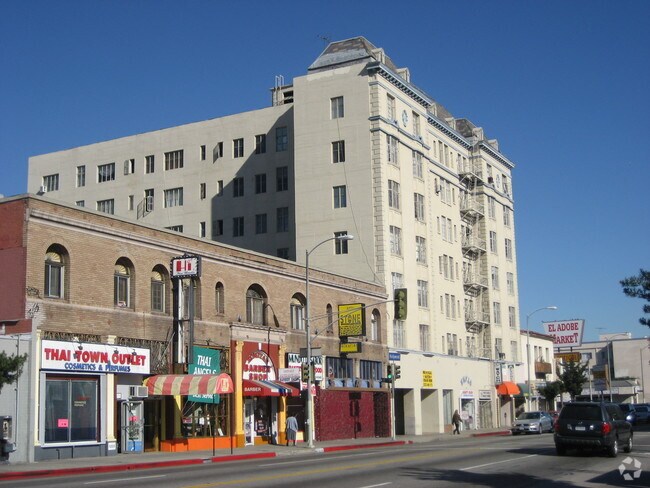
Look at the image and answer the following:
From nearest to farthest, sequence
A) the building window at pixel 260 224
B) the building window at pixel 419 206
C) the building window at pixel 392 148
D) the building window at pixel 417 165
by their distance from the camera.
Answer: the building window at pixel 392 148 < the building window at pixel 419 206 < the building window at pixel 417 165 < the building window at pixel 260 224

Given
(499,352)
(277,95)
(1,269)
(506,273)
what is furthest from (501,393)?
(1,269)

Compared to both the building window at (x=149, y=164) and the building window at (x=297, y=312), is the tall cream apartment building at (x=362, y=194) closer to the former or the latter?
the building window at (x=149, y=164)

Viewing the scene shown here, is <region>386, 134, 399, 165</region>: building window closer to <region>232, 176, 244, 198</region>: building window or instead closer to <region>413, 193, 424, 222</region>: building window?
<region>413, 193, 424, 222</region>: building window

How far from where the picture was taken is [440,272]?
65.7m

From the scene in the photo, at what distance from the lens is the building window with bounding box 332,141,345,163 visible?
58.2 m

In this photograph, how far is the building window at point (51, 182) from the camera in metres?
71.8

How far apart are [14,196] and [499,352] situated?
53.4 m

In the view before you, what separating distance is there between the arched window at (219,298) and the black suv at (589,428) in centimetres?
1736

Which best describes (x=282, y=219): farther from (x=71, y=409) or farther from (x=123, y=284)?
(x=71, y=409)

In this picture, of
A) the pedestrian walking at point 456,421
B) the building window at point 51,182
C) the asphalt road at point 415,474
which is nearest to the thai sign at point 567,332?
the pedestrian walking at point 456,421

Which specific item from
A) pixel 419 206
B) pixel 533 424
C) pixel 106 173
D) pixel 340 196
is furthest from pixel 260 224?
pixel 533 424

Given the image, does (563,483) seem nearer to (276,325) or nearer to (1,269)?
(1,269)

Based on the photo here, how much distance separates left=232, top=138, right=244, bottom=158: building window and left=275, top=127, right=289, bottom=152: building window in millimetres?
3078

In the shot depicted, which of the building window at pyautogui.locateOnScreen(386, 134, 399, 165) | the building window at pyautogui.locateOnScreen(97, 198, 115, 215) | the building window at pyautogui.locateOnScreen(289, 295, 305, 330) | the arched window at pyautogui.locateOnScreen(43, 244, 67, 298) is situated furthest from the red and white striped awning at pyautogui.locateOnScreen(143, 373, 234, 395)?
the building window at pyautogui.locateOnScreen(97, 198, 115, 215)
